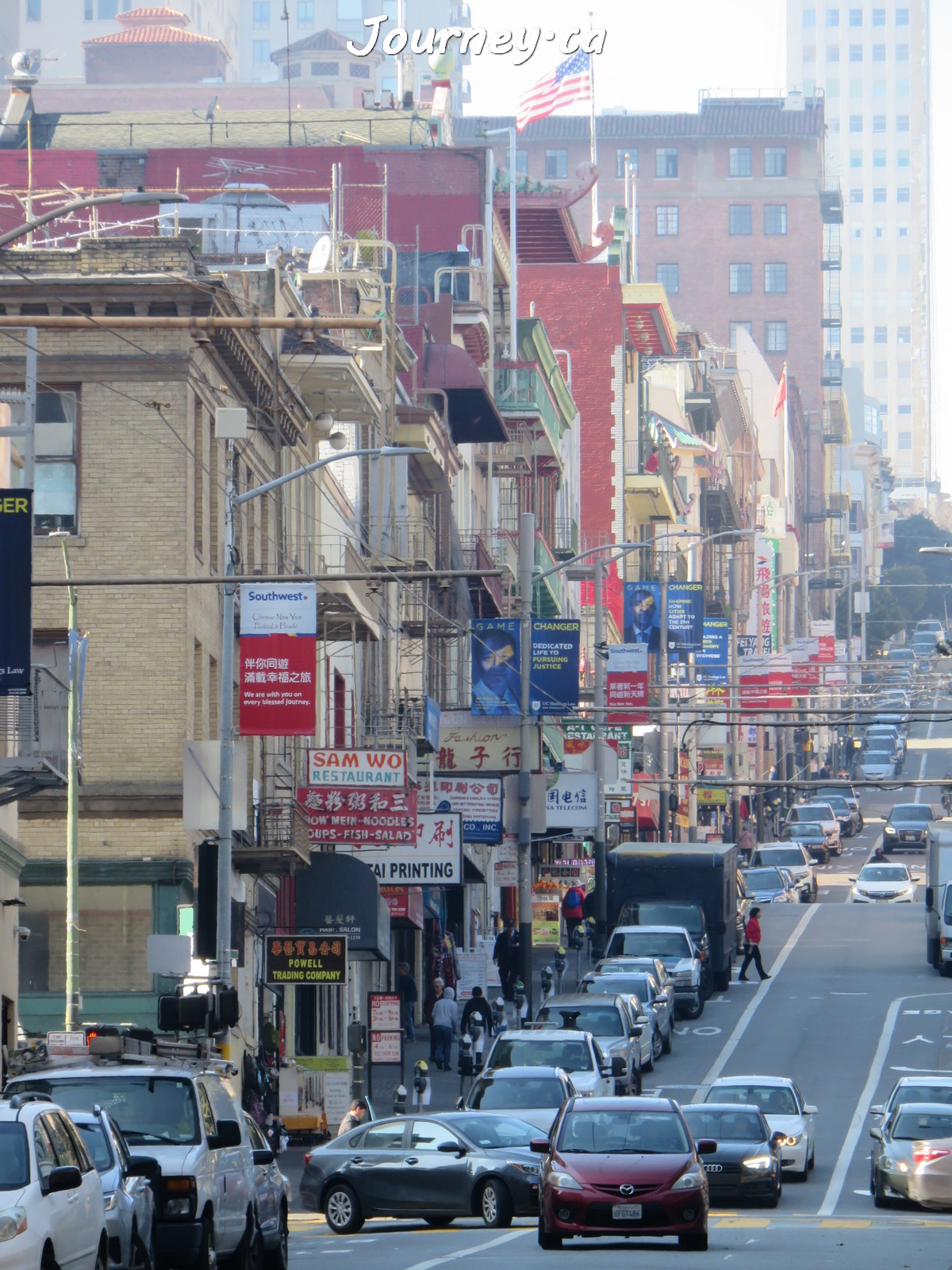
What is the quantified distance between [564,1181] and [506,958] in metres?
26.4

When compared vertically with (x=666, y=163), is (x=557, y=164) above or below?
above

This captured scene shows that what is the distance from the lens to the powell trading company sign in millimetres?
32125

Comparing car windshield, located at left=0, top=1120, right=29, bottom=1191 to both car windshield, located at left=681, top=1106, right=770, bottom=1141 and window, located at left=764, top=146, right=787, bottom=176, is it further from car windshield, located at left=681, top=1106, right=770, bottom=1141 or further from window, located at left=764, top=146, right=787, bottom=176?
window, located at left=764, top=146, right=787, bottom=176

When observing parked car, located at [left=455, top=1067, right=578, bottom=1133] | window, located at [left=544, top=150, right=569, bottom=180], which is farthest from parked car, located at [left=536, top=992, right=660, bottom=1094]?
window, located at [left=544, top=150, right=569, bottom=180]

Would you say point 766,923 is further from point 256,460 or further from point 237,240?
point 256,460

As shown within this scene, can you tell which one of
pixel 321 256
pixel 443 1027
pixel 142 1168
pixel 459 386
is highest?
pixel 321 256

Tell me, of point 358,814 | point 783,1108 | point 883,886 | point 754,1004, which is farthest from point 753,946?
point 783,1108

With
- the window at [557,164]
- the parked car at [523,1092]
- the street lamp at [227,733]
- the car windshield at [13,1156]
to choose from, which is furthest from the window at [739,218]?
the car windshield at [13,1156]

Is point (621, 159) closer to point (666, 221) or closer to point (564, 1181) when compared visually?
point (666, 221)

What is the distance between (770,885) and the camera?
2643 inches

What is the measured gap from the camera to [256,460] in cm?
3856

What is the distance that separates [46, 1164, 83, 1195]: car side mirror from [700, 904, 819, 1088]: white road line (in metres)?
25.7

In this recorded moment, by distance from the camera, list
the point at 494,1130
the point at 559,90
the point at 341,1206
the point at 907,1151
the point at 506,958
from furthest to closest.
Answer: the point at 559,90, the point at 506,958, the point at 907,1151, the point at 494,1130, the point at 341,1206

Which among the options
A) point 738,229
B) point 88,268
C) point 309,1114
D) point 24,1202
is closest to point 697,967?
point 309,1114
